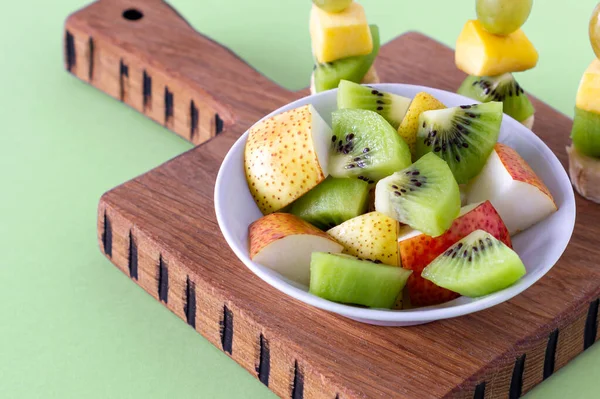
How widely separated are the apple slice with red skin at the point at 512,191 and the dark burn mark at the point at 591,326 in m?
0.16

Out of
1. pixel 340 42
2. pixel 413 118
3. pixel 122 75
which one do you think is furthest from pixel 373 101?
pixel 122 75

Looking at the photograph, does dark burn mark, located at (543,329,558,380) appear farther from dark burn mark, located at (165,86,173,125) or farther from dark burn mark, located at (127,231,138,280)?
dark burn mark, located at (165,86,173,125)

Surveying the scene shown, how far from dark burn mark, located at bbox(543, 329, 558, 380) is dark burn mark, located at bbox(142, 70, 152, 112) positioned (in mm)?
939

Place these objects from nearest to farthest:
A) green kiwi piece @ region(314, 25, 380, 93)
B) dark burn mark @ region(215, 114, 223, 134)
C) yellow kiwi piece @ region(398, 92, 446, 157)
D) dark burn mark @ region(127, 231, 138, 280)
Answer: yellow kiwi piece @ region(398, 92, 446, 157) < dark burn mark @ region(127, 231, 138, 280) < green kiwi piece @ region(314, 25, 380, 93) < dark burn mark @ region(215, 114, 223, 134)

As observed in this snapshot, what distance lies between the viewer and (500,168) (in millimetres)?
1521

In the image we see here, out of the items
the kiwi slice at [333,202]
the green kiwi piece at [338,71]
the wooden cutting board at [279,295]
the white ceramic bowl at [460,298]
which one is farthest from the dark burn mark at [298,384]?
the green kiwi piece at [338,71]

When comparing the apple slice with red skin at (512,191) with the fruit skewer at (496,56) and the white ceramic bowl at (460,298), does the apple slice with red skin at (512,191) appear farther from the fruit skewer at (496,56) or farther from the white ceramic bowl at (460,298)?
the fruit skewer at (496,56)

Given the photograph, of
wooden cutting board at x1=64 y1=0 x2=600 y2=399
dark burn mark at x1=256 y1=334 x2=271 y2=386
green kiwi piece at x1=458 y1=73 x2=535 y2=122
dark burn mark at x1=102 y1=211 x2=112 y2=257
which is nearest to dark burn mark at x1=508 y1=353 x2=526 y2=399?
wooden cutting board at x1=64 y1=0 x2=600 y2=399

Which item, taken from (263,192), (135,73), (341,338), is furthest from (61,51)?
(341,338)

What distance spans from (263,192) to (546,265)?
416 mm

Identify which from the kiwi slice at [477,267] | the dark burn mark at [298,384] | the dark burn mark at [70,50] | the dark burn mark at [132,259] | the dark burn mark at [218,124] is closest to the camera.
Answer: the kiwi slice at [477,267]

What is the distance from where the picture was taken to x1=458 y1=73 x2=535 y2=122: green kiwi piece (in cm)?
176

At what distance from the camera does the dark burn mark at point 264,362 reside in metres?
1.52

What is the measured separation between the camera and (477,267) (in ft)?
4.51
